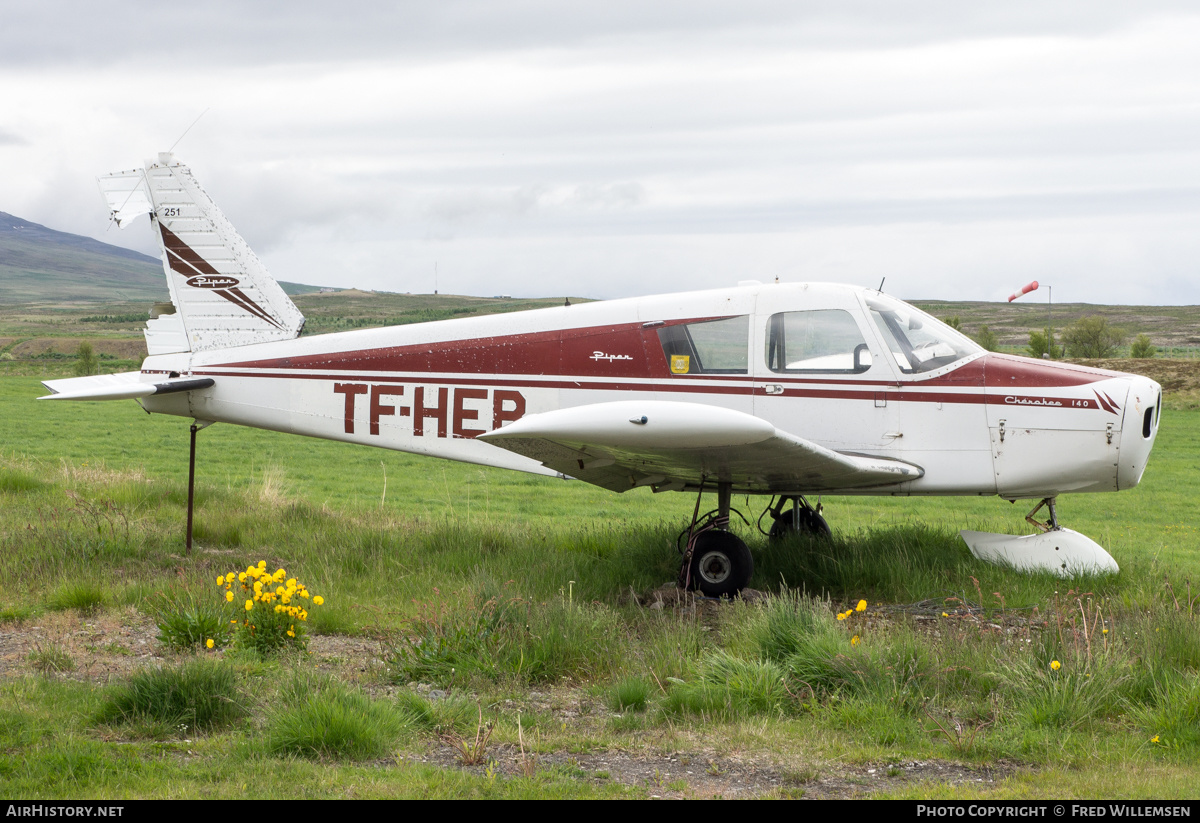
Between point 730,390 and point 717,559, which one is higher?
point 730,390

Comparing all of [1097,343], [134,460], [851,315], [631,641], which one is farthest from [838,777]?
[1097,343]

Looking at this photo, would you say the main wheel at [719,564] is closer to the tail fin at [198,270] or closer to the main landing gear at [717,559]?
the main landing gear at [717,559]

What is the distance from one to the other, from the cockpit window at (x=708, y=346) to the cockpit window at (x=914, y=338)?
1.08 meters

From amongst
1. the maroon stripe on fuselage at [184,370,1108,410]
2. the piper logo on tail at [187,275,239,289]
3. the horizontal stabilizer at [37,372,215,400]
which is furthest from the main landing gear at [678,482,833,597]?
the piper logo on tail at [187,275,239,289]

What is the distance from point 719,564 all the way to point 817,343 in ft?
6.44

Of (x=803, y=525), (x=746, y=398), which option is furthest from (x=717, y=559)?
(x=803, y=525)

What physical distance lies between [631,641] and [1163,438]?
29659 millimetres

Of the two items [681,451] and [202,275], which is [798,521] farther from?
[202,275]

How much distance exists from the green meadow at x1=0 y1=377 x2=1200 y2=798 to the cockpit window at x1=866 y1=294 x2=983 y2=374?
1715mm

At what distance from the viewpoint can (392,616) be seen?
24.0 ft

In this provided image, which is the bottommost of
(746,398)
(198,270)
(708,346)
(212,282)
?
(746,398)

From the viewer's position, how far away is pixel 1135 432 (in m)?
7.68

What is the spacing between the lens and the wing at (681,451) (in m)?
6.34

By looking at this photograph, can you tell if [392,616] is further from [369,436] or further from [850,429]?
[850,429]
